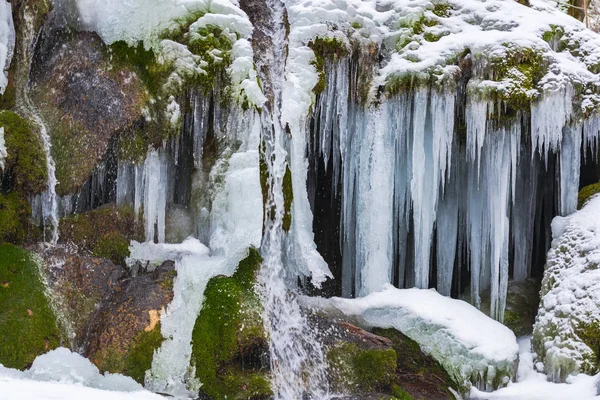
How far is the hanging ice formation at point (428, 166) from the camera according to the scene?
8844mm

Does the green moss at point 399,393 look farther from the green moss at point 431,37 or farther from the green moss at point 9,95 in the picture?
the green moss at point 9,95

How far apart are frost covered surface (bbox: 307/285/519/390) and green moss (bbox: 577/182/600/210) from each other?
7.39 feet

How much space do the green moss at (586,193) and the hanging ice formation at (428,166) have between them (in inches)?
9.1

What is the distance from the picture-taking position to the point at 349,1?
9281mm

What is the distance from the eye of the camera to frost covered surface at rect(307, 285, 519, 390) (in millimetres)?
7816

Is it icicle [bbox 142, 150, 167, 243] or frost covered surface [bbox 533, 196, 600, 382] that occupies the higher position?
icicle [bbox 142, 150, 167, 243]

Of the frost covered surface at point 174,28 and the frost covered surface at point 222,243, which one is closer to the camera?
the frost covered surface at point 222,243

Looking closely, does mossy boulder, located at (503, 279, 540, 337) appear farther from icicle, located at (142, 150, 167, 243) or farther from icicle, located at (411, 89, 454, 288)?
icicle, located at (142, 150, 167, 243)

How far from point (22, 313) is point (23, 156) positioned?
1.62 meters

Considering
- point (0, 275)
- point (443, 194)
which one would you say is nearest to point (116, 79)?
point (0, 275)

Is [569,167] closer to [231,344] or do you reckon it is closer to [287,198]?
[287,198]

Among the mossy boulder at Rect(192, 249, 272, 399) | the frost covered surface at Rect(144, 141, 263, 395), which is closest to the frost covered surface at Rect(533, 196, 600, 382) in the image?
the mossy boulder at Rect(192, 249, 272, 399)

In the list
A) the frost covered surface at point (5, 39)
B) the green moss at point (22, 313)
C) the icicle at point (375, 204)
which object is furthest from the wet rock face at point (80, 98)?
the icicle at point (375, 204)

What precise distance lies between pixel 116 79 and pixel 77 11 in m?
0.94
